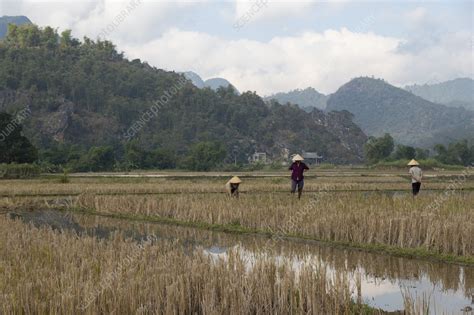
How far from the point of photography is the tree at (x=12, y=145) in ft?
144

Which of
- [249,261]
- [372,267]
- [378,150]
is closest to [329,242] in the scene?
[372,267]

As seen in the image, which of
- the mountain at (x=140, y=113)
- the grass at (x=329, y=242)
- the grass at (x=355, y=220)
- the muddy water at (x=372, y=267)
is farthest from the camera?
the mountain at (x=140, y=113)

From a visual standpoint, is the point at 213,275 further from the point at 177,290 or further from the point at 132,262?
the point at 132,262

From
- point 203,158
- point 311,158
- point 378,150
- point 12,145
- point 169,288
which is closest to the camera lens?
point 169,288

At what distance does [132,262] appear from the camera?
684 cm

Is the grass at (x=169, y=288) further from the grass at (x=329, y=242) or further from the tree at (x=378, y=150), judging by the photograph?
the tree at (x=378, y=150)

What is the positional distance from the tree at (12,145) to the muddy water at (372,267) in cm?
3382

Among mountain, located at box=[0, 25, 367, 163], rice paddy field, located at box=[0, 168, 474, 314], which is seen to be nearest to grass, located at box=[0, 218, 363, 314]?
rice paddy field, located at box=[0, 168, 474, 314]

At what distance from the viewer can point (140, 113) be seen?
100375 mm

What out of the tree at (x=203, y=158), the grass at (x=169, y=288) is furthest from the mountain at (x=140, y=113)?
the grass at (x=169, y=288)

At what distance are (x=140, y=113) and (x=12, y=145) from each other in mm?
56382

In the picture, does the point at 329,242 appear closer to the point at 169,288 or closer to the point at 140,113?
the point at 169,288

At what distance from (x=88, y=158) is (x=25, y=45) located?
8001 cm

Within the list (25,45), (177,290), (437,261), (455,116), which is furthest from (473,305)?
(455,116)
